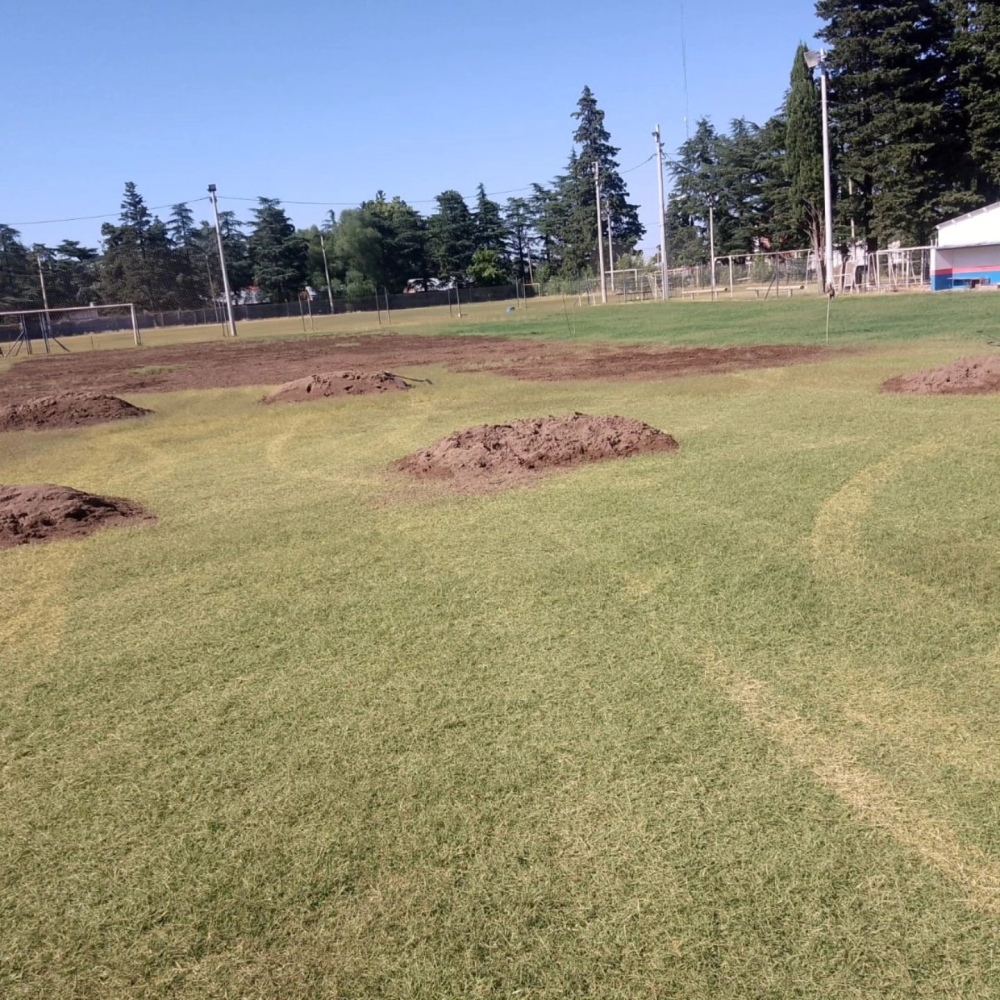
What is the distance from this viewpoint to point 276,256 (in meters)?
92.4

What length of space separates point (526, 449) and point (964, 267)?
36195 mm

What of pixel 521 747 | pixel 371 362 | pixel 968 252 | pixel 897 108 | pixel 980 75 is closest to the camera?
pixel 521 747

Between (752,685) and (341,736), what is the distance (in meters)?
1.91

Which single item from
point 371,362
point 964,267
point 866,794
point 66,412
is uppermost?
point 964,267

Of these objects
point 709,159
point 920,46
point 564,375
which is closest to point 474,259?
point 709,159

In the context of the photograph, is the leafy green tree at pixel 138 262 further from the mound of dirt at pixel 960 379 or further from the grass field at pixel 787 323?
the mound of dirt at pixel 960 379

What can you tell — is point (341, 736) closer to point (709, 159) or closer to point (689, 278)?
point (689, 278)

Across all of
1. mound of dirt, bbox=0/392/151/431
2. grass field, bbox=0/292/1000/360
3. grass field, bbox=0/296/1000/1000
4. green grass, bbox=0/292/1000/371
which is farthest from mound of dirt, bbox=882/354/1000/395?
mound of dirt, bbox=0/392/151/431

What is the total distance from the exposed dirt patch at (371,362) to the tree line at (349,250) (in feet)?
182

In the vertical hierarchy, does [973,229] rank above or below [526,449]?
above

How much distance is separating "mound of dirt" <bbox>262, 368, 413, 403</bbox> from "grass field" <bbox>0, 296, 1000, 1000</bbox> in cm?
871

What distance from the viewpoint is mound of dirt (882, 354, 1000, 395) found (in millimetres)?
11273

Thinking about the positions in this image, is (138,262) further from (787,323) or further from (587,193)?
(787,323)

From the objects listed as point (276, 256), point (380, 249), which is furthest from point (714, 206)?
point (276, 256)
